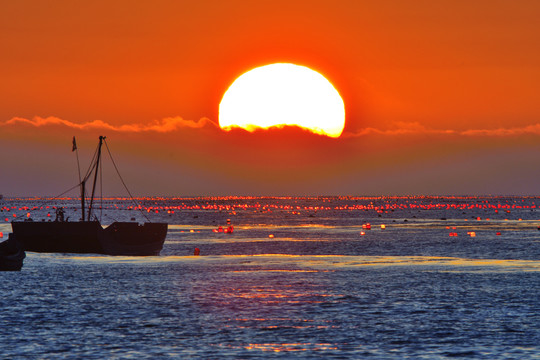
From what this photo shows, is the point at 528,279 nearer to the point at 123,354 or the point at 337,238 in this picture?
the point at 123,354

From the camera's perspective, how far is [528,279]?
53781 mm

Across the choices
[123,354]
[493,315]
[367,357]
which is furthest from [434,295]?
[123,354]

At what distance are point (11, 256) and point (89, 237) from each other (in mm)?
20065

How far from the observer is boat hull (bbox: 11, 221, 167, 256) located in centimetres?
7900

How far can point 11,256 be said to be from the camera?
5878 cm

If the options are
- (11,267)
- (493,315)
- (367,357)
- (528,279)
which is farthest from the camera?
(11,267)

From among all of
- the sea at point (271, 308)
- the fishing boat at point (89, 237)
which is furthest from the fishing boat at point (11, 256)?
the fishing boat at point (89, 237)

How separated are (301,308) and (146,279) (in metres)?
18.3

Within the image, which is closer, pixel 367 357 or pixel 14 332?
pixel 367 357

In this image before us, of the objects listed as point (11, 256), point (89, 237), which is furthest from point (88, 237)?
point (11, 256)

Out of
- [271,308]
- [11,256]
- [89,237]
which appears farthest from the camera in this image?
[89,237]

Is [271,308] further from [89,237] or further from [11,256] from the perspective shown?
[89,237]

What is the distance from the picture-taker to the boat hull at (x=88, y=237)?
79000mm

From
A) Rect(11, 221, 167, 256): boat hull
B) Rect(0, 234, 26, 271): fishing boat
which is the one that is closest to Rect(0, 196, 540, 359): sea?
Rect(0, 234, 26, 271): fishing boat
